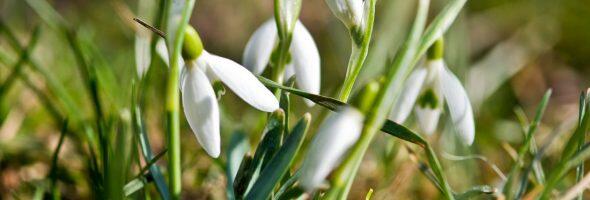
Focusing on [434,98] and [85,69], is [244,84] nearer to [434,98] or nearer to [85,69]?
[434,98]

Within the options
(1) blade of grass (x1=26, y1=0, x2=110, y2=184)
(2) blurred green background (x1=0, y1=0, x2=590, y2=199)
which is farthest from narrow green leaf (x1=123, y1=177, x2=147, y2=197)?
(2) blurred green background (x1=0, y1=0, x2=590, y2=199)

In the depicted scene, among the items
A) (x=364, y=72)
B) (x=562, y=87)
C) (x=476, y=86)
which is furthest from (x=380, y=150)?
(x=562, y=87)

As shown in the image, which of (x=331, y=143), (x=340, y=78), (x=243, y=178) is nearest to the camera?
(x=331, y=143)

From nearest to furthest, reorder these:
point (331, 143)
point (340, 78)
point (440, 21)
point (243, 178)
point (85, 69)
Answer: point (331, 143)
point (440, 21)
point (243, 178)
point (85, 69)
point (340, 78)

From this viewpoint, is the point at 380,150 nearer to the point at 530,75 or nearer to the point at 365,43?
the point at 365,43

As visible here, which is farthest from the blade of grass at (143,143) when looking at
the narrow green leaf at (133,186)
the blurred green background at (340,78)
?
the blurred green background at (340,78)

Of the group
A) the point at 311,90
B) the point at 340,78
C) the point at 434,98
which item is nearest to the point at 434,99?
the point at 434,98

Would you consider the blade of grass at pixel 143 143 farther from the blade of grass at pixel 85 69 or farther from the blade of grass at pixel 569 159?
the blade of grass at pixel 569 159
